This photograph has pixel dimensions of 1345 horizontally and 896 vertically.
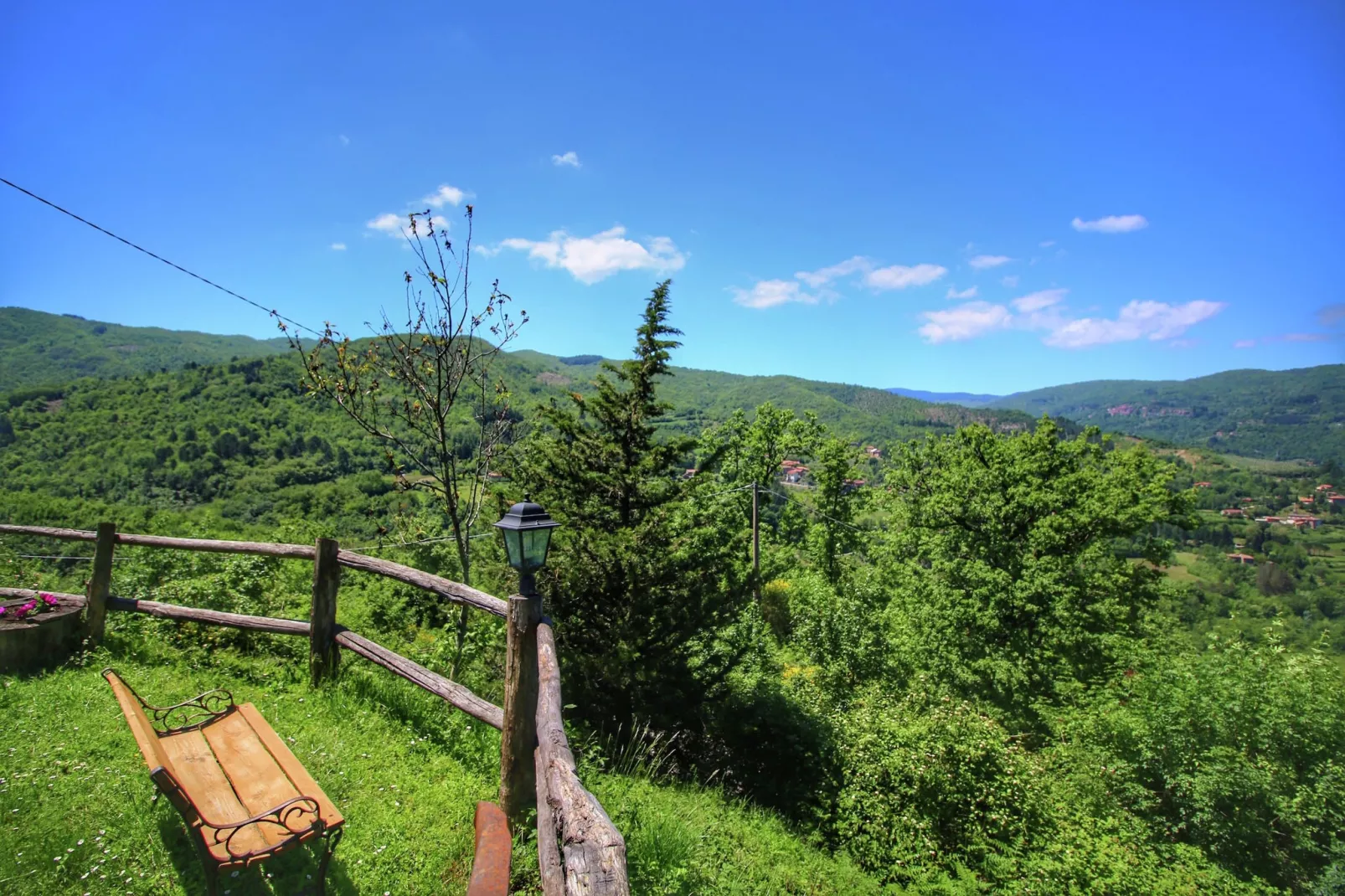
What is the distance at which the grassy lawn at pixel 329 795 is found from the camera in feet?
9.25

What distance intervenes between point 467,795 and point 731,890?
2041 millimetres

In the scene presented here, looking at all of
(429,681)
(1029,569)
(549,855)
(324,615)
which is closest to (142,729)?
(429,681)

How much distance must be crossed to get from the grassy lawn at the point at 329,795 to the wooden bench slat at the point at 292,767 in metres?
0.41

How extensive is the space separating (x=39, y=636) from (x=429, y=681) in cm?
352

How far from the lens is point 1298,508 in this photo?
108 meters

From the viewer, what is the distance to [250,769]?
3.00m

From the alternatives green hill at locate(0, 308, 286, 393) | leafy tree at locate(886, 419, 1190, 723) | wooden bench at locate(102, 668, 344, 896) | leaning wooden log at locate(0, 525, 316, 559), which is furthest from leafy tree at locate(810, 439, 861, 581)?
green hill at locate(0, 308, 286, 393)

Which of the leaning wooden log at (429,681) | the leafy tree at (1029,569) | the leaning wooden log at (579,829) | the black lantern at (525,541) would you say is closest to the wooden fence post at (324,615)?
the leaning wooden log at (429,681)

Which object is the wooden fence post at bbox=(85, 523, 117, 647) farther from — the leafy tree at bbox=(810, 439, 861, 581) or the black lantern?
the leafy tree at bbox=(810, 439, 861, 581)

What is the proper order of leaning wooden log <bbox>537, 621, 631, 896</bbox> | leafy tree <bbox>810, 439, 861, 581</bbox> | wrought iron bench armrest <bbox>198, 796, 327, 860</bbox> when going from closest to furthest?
leaning wooden log <bbox>537, 621, 631, 896</bbox> → wrought iron bench armrest <bbox>198, 796, 327, 860</bbox> → leafy tree <bbox>810, 439, 861, 581</bbox>

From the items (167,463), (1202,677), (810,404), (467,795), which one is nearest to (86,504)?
(467,795)

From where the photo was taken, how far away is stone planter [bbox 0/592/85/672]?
4.61 m

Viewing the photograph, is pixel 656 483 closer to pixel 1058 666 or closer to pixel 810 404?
pixel 1058 666

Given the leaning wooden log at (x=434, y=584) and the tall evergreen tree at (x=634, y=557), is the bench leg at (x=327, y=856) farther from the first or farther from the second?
the tall evergreen tree at (x=634, y=557)
